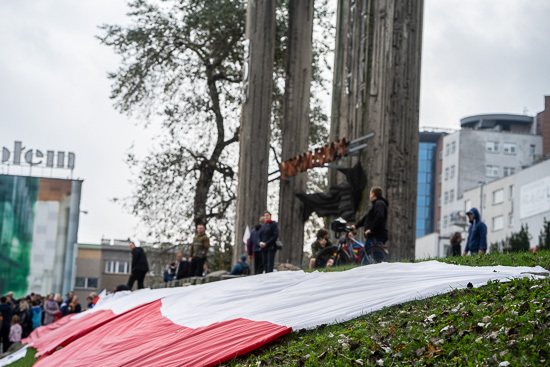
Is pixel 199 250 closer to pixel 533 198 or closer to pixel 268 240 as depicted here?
pixel 268 240

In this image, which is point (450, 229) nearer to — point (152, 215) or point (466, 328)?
point (152, 215)

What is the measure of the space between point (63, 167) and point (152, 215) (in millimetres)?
42513

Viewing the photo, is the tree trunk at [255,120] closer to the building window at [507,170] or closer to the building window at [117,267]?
the building window at [117,267]

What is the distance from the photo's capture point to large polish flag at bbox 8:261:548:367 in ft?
36.1

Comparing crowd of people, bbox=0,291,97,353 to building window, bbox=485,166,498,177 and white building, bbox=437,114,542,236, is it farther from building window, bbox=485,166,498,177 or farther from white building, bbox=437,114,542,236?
building window, bbox=485,166,498,177

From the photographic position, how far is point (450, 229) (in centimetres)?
10238

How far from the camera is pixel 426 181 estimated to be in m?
127

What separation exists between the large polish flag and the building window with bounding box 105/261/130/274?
8653 centimetres

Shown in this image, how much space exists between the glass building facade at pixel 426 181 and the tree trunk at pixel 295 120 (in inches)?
3757

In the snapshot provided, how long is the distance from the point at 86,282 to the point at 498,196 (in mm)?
43716

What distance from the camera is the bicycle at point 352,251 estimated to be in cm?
1691

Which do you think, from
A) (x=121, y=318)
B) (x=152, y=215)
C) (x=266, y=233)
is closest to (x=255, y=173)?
(x=266, y=233)

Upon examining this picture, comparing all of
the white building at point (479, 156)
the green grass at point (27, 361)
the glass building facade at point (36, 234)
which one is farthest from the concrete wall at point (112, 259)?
the green grass at point (27, 361)

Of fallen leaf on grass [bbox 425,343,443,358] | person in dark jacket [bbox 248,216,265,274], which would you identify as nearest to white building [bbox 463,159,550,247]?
person in dark jacket [bbox 248,216,265,274]
